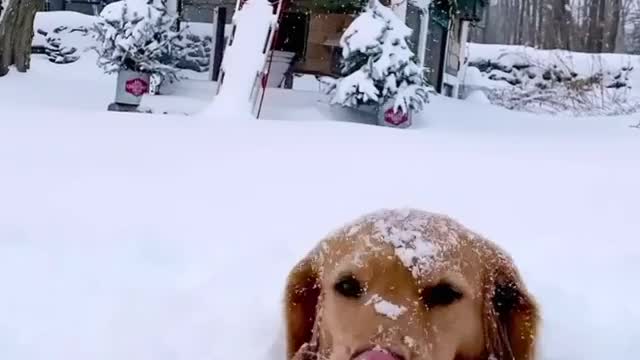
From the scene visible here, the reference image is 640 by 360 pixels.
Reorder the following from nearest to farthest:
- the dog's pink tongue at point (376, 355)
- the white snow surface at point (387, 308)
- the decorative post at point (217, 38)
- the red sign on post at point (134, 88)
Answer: the dog's pink tongue at point (376, 355), the white snow surface at point (387, 308), the red sign on post at point (134, 88), the decorative post at point (217, 38)

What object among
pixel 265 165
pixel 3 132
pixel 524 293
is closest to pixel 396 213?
pixel 524 293

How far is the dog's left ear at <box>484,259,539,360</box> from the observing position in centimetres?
210

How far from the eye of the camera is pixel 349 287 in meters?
1.96

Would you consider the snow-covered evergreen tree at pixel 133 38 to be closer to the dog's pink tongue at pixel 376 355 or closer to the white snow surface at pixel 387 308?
the white snow surface at pixel 387 308

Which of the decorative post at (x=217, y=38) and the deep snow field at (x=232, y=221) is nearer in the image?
the deep snow field at (x=232, y=221)

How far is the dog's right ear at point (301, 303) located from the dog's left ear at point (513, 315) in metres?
0.44

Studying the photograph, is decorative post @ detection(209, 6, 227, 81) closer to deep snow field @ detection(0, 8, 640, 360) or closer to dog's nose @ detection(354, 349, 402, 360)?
deep snow field @ detection(0, 8, 640, 360)

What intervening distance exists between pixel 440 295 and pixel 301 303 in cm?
44

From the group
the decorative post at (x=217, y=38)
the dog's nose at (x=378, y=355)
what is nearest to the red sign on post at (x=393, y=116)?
the decorative post at (x=217, y=38)

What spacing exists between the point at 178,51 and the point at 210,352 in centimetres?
801

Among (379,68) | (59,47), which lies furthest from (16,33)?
(379,68)

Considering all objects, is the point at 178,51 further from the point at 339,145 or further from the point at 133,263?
the point at 133,263

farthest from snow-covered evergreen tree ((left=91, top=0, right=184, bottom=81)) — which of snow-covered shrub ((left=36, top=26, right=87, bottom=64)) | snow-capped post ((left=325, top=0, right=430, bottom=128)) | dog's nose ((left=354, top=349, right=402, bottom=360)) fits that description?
dog's nose ((left=354, top=349, right=402, bottom=360))

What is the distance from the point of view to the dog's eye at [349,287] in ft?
6.34
